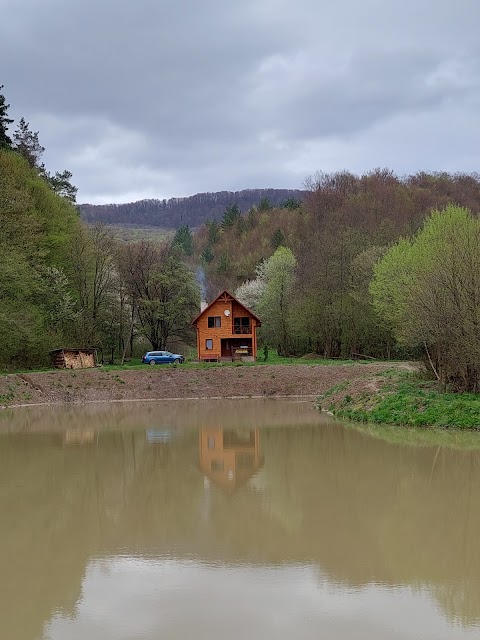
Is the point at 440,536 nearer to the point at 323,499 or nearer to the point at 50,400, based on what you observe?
the point at 323,499

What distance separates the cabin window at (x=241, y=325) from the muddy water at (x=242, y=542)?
30.7 metres

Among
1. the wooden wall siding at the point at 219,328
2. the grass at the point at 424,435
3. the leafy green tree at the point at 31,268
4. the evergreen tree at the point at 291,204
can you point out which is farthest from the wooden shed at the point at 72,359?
the evergreen tree at the point at 291,204

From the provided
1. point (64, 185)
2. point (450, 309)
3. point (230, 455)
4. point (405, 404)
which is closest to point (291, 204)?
point (64, 185)

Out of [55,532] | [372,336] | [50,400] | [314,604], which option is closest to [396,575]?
[314,604]

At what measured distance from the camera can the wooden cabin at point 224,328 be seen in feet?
168

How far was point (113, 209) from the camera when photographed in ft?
577

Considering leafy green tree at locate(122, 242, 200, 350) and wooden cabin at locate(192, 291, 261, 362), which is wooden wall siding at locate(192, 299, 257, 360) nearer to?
wooden cabin at locate(192, 291, 261, 362)

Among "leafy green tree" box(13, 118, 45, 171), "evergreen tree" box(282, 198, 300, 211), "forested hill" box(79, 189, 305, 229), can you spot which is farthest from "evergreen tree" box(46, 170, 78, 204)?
"forested hill" box(79, 189, 305, 229)

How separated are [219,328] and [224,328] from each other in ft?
1.33

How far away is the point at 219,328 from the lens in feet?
169

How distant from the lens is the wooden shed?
43.9 metres

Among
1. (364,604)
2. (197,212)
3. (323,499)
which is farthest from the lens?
(197,212)

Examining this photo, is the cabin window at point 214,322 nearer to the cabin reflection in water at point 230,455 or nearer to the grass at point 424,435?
the cabin reflection in water at point 230,455

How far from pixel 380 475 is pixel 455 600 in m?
7.78
